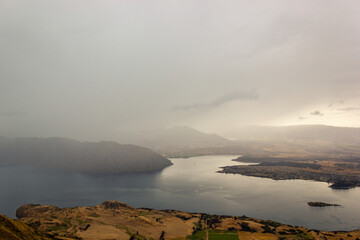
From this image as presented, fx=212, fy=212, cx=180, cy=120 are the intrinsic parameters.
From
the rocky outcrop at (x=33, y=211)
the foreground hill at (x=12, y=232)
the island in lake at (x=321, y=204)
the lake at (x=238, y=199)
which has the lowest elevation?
the lake at (x=238, y=199)

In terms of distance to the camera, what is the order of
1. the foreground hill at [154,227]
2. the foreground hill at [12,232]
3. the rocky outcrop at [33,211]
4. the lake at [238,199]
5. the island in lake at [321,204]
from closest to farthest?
the foreground hill at [12,232] → the foreground hill at [154,227] → the rocky outcrop at [33,211] → the lake at [238,199] → the island in lake at [321,204]

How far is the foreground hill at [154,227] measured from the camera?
277 feet

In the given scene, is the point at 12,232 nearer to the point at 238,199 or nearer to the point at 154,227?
the point at 154,227

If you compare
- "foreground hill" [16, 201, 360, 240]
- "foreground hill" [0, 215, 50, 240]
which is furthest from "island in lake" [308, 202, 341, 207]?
"foreground hill" [0, 215, 50, 240]

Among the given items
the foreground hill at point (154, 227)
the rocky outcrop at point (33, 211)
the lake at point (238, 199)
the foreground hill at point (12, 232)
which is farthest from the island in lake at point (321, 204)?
the rocky outcrop at point (33, 211)

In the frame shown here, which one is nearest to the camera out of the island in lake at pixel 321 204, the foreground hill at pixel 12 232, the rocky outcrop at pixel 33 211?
the foreground hill at pixel 12 232

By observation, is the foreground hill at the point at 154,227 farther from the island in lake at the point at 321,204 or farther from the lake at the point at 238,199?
the island in lake at the point at 321,204

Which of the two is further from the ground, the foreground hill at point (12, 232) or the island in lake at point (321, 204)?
the foreground hill at point (12, 232)

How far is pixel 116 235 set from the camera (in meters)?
83.6

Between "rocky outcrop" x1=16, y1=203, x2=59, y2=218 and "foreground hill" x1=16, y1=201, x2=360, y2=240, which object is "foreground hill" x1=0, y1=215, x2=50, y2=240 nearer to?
"foreground hill" x1=16, y1=201, x2=360, y2=240

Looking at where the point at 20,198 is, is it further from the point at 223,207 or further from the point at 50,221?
the point at 223,207

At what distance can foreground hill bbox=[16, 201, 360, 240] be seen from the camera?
84.4m

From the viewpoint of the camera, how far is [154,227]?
3765 inches

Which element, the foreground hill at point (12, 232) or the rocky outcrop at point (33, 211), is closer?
the foreground hill at point (12, 232)
